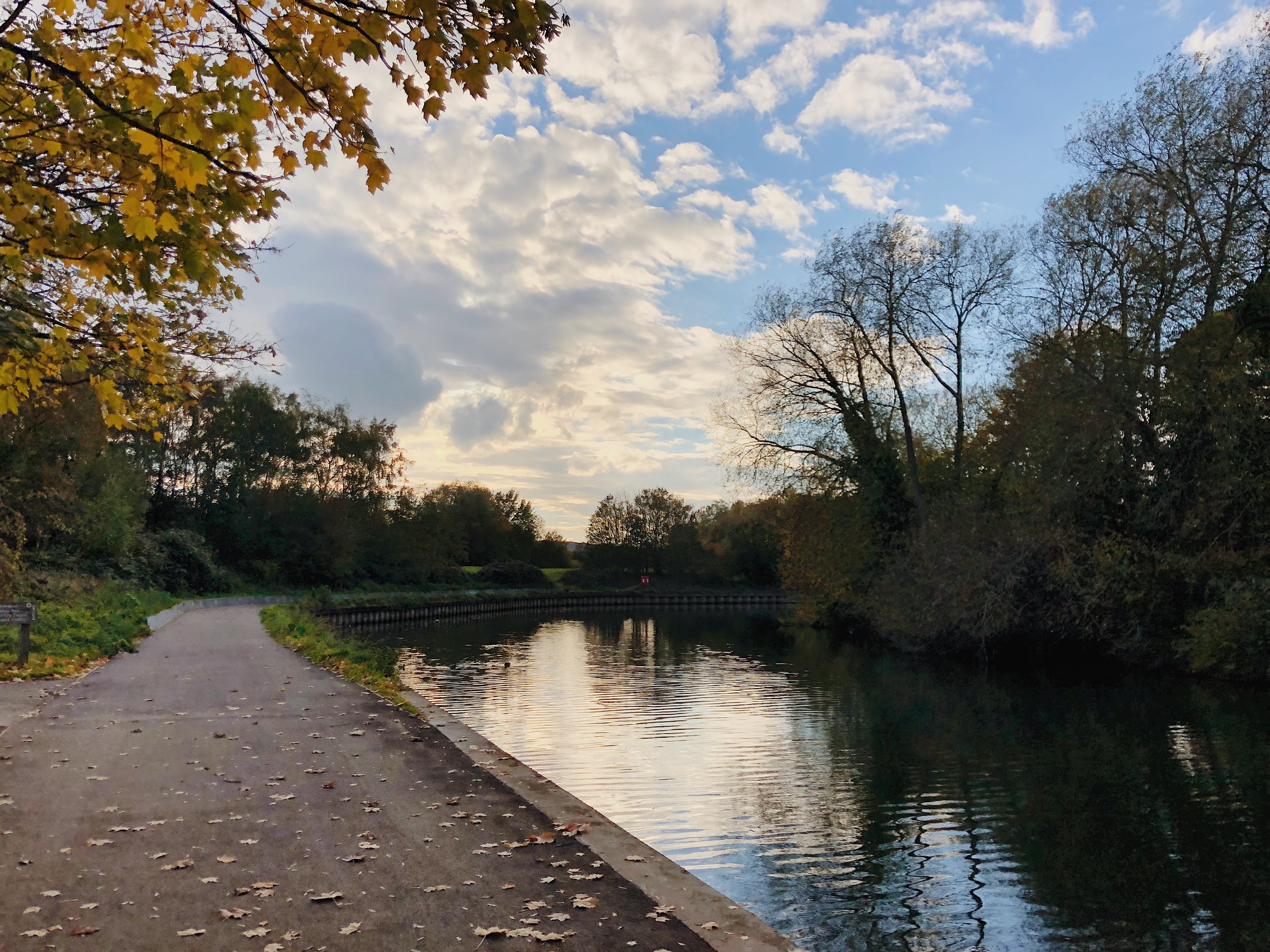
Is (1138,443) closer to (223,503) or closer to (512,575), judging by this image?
(223,503)

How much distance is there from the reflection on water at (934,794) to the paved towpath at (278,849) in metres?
2.18

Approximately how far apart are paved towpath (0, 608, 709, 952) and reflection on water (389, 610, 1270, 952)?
85.8 inches

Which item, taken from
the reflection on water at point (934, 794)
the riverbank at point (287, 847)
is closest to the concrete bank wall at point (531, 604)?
the reflection on water at point (934, 794)

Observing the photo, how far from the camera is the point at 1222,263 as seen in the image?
1962cm

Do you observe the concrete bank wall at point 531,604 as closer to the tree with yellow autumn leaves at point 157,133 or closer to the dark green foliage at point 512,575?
the dark green foliage at point 512,575

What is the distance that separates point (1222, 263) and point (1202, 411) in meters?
3.47

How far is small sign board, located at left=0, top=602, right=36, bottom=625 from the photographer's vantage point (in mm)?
12320

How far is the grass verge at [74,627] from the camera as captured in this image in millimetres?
12633

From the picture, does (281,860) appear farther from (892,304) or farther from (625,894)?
(892,304)

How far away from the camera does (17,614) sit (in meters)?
12.3

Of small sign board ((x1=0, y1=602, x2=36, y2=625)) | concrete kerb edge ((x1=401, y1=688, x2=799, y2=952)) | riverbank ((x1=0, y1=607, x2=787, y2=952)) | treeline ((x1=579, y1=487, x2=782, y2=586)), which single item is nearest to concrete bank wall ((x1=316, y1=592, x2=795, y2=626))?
treeline ((x1=579, y1=487, x2=782, y2=586))

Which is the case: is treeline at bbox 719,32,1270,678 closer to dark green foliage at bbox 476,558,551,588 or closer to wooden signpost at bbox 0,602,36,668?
wooden signpost at bbox 0,602,36,668

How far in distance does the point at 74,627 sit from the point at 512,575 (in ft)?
202

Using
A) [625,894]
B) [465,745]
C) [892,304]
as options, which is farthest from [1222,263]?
[625,894]
